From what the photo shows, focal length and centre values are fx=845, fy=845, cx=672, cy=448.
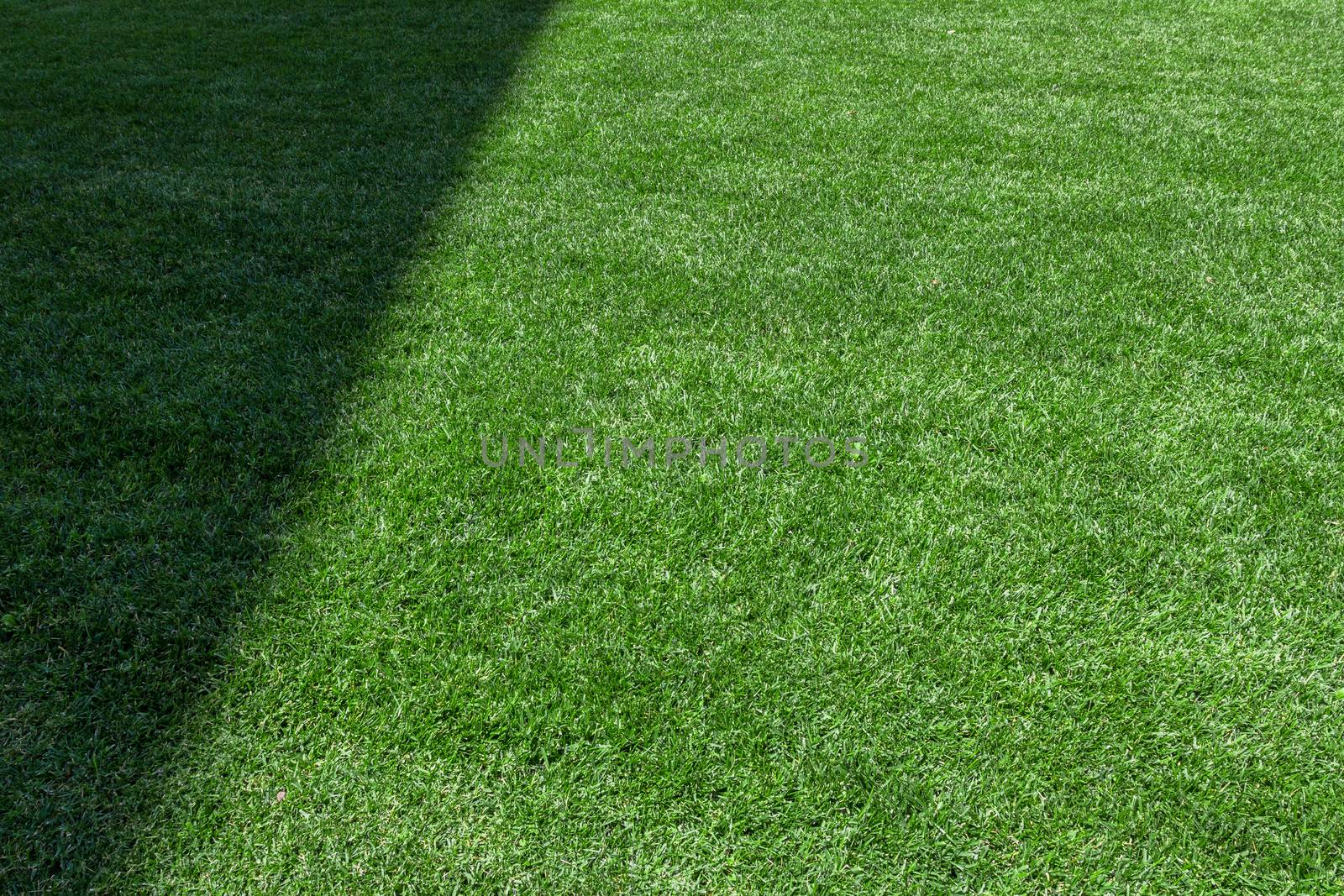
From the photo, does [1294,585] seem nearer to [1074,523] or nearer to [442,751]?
[1074,523]

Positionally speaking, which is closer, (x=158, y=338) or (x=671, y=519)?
(x=671, y=519)

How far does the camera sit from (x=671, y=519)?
2262 millimetres

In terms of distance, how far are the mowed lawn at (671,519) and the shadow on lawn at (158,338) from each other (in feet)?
0.05

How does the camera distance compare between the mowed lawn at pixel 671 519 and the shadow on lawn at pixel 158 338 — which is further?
the shadow on lawn at pixel 158 338

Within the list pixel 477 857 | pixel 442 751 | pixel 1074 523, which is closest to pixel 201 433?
pixel 442 751

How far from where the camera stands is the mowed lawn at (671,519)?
1619 mm

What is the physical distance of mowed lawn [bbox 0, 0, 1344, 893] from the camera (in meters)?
1.62

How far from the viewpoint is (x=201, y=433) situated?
97.9 inches

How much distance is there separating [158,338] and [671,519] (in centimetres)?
195

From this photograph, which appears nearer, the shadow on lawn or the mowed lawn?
the mowed lawn

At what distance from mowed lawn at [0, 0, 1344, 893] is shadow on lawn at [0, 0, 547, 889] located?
2 centimetres

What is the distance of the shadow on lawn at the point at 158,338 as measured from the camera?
5.76ft

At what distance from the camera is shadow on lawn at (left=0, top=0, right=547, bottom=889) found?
1.76 meters

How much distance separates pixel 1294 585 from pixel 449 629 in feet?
6.69
